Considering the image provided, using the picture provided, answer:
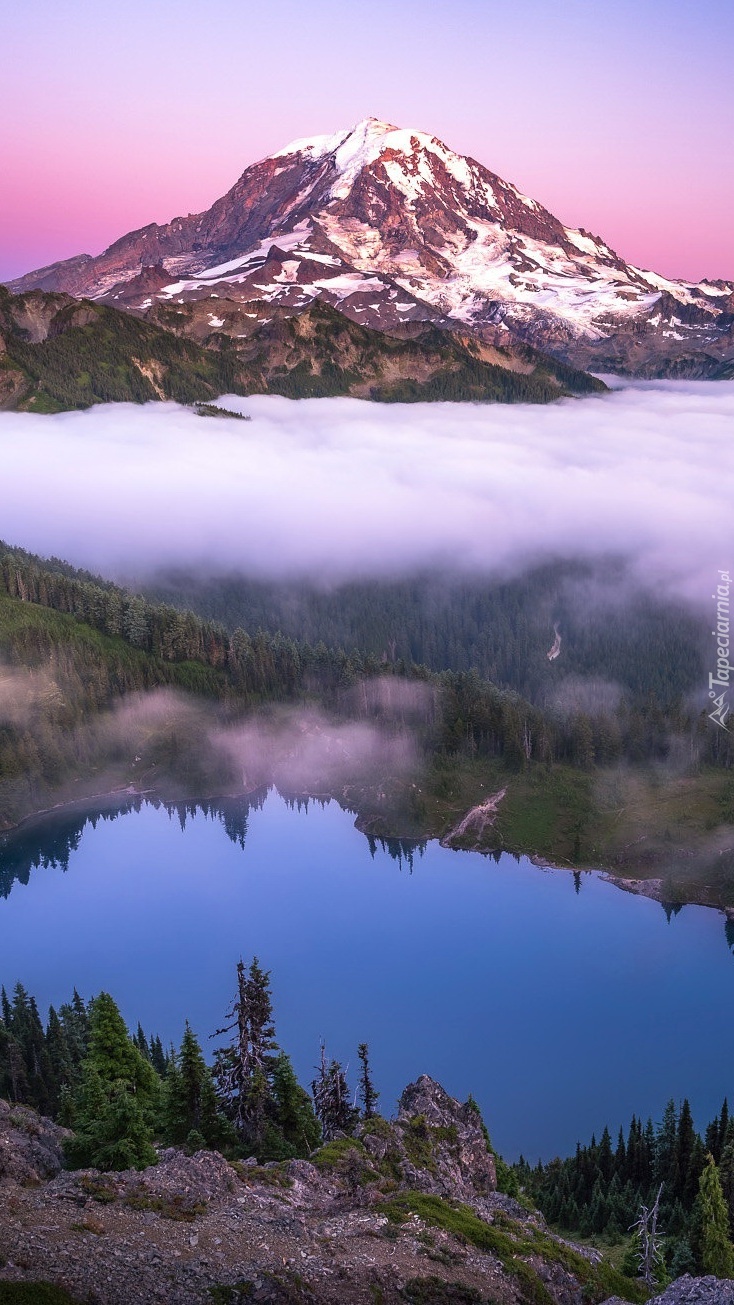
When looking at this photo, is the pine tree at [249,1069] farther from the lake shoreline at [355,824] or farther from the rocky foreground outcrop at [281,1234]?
the lake shoreline at [355,824]

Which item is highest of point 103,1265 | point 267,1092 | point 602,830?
point 103,1265

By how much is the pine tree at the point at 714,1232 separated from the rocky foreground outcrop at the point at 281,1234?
11.9 meters

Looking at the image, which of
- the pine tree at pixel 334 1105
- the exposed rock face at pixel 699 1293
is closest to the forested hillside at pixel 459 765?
the pine tree at pixel 334 1105

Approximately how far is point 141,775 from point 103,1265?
15010 cm

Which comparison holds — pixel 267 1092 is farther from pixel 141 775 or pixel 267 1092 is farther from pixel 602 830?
pixel 141 775

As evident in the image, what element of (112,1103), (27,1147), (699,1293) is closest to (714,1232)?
(699,1293)

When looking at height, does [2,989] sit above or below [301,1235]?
below

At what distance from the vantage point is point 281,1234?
4659 centimetres

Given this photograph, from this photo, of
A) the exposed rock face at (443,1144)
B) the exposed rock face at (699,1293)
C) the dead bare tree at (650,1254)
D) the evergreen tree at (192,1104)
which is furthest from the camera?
the dead bare tree at (650,1254)

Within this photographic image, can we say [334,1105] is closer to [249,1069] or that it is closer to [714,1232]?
[249,1069]

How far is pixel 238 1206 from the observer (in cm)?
4847

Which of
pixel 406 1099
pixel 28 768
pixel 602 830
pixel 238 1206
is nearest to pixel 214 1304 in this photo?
pixel 238 1206

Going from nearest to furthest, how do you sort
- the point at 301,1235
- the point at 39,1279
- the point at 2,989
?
1. the point at 39,1279
2. the point at 301,1235
3. the point at 2,989

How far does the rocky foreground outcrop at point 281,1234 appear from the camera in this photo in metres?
40.9
